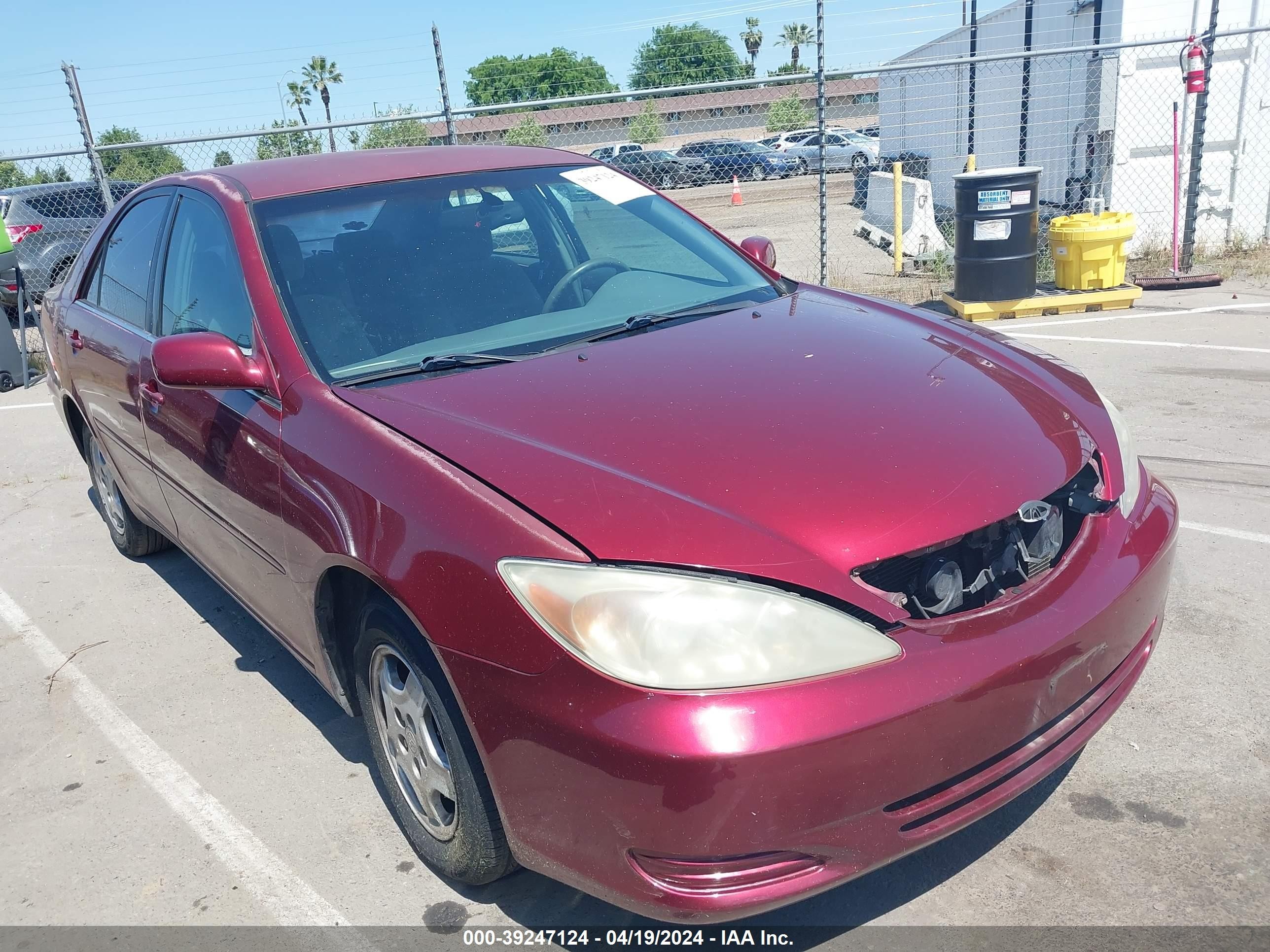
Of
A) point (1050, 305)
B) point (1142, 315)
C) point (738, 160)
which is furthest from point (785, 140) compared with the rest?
point (1142, 315)

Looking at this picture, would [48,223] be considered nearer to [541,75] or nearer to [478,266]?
[478,266]

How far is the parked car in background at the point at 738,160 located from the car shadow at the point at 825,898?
26834 mm

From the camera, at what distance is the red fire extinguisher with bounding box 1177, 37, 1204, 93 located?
892cm

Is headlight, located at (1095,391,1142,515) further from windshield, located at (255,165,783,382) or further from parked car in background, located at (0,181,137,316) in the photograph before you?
parked car in background, located at (0,181,137,316)

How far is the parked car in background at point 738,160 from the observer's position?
29.6 meters

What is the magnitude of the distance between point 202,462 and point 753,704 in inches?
83.9

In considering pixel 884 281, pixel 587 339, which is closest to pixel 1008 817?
pixel 587 339

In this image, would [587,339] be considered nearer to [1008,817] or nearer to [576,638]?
[576,638]

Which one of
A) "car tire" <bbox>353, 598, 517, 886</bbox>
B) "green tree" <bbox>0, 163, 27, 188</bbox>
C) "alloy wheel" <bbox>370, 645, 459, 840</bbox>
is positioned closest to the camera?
"car tire" <bbox>353, 598, 517, 886</bbox>

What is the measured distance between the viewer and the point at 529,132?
17594 mm

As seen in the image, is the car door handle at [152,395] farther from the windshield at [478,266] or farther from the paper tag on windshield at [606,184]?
the paper tag on windshield at [606,184]

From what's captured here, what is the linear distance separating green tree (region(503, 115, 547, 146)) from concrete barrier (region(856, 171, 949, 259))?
5354mm

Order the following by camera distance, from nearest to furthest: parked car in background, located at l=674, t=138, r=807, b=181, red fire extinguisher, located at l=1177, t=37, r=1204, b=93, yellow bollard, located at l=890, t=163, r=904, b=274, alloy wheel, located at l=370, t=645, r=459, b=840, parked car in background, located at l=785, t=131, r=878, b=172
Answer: alloy wheel, located at l=370, t=645, r=459, b=840
red fire extinguisher, located at l=1177, t=37, r=1204, b=93
yellow bollard, located at l=890, t=163, r=904, b=274
parked car in background, located at l=674, t=138, r=807, b=181
parked car in background, located at l=785, t=131, r=878, b=172

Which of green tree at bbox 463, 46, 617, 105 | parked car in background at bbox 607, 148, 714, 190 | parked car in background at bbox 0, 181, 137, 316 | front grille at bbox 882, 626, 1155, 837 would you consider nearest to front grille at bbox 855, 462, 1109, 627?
front grille at bbox 882, 626, 1155, 837
